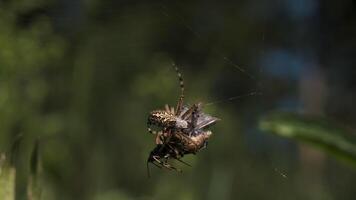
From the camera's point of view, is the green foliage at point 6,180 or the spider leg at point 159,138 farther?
the spider leg at point 159,138

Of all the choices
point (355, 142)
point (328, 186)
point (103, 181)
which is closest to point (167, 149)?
point (355, 142)

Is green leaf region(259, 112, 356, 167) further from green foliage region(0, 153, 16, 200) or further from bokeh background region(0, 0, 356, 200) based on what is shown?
bokeh background region(0, 0, 356, 200)

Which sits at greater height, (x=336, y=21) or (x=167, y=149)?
(x=167, y=149)

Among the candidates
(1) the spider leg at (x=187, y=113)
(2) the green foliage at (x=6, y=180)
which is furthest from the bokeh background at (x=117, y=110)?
(2) the green foliage at (x=6, y=180)

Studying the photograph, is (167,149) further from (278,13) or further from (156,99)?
(278,13)

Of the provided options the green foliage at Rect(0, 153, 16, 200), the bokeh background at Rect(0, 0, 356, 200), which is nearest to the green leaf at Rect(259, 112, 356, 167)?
the green foliage at Rect(0, 153, 16, 200)

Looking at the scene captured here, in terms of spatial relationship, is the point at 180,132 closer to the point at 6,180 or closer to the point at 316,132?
the point at 6,180

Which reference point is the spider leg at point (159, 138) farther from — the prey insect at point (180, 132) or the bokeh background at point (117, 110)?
the bokeh background at point (117, 110)
